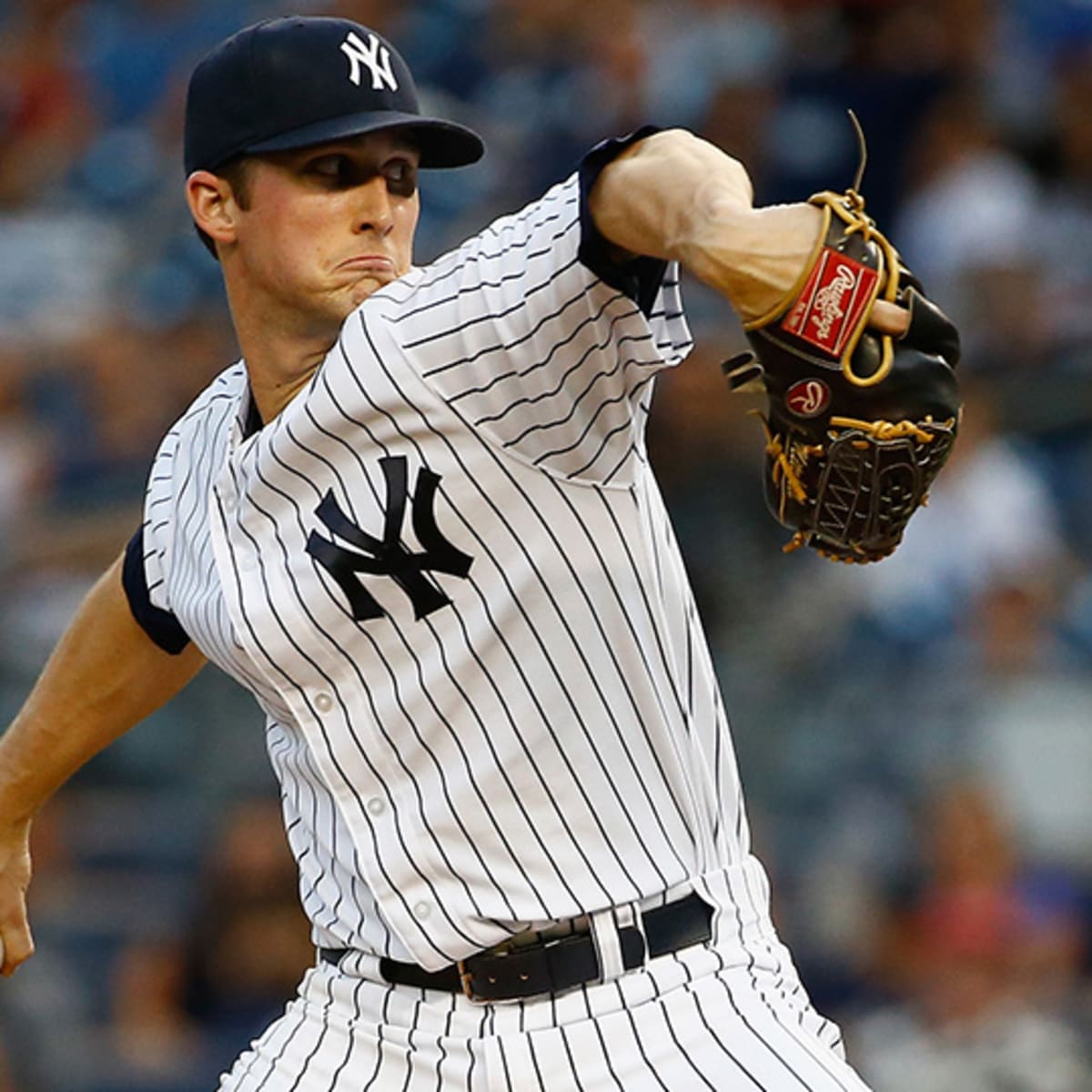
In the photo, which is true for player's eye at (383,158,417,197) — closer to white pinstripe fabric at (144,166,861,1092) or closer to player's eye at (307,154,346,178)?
player's eye at (307,154,346,178)

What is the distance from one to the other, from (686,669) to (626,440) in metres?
0.30

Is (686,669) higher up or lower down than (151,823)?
lower down

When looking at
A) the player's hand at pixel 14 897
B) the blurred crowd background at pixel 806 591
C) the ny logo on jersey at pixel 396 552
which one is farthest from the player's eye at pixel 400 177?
the blurred crowd background at pixel 806 591

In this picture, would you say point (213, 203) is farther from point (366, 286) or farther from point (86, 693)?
point (86, 693)

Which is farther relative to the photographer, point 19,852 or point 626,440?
point 19,852

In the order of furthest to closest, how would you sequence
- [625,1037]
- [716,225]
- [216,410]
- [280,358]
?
1. [216,410]
2. [280,358]
3. [625,1037]
4. [716,225]

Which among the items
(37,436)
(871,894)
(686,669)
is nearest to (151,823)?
(37,436)

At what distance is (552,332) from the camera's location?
2.02 meters

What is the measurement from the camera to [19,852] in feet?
9.27

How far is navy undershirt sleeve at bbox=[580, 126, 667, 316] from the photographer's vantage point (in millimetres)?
1887

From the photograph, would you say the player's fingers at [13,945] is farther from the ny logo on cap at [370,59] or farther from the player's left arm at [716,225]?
the player's left arm at [716,225]

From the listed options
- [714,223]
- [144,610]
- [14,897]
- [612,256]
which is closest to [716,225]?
[714,223]

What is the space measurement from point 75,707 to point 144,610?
0.59 feet

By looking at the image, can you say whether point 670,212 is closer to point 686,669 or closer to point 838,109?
point 686,669
